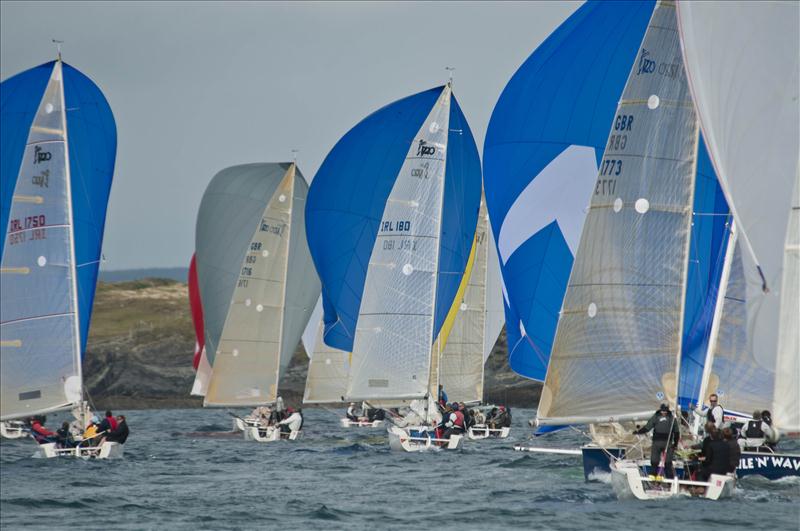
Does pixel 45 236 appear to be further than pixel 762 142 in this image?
Yes

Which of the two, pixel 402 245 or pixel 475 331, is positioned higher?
pixel 402 245

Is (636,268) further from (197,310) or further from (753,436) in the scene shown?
(197,310)

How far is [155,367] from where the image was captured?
72188 millimetres

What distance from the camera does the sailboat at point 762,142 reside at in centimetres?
1545

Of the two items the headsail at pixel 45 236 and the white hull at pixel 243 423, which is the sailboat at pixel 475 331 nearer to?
the white hull at pixel 243 423

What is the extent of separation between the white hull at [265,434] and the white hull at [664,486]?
18.5 metres

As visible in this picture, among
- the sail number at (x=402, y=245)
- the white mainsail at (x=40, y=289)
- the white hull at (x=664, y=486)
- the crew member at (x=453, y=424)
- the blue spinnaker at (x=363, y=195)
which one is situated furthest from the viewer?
the blue spinnaker at (x=363, y=195)

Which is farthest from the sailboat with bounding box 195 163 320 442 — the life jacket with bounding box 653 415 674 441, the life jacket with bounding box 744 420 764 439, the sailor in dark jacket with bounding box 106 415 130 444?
the life jacket with bounding box 653 415 674 441

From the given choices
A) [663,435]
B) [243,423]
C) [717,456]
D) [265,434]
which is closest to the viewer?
[663,435]

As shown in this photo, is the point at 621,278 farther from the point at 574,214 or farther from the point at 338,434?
the point at 338,434

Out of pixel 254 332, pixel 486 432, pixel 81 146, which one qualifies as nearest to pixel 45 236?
pixel 81 146

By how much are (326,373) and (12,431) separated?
35.9 ft

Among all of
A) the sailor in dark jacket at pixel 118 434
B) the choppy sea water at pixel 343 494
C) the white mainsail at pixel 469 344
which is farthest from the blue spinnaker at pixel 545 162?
the white mainsail at pixel 469 344

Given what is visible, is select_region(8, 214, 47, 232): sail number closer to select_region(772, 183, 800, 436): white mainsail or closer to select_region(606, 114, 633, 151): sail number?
select_region(606, 114, 633, 151): sail number
